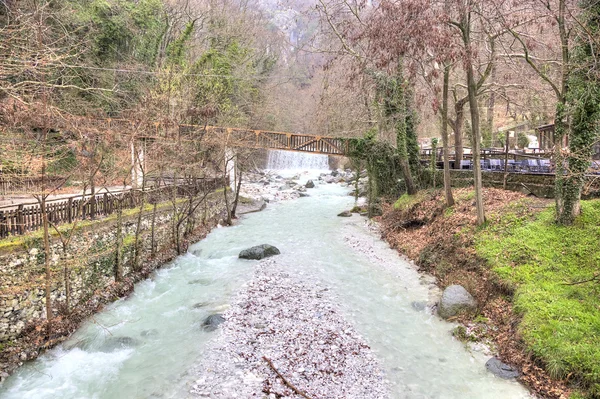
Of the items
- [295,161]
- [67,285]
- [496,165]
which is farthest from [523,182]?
[295,161]

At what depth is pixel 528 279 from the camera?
823cm

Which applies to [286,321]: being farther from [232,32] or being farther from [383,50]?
[232,32]

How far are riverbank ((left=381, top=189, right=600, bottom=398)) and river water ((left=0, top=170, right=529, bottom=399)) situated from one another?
0.66 metres

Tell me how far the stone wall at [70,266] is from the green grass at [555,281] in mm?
10530

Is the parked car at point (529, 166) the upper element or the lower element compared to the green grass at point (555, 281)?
upper

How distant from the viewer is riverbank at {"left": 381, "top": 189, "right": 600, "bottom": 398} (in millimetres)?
6090

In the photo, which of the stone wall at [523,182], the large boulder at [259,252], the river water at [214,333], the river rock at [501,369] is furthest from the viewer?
the large boulder at [259,252]

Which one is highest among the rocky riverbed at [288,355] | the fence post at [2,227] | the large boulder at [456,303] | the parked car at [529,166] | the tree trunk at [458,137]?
the tree trunk at [458,137]

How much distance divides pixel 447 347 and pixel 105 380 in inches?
274

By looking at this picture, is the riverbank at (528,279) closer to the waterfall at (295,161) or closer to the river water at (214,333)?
the river water at (214,333)

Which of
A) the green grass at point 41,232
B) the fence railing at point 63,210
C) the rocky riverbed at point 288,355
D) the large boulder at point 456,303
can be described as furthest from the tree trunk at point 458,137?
the green grass at point 41,232

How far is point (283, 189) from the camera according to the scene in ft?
112

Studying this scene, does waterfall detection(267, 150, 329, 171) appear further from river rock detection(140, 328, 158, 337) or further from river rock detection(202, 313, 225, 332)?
river rock detection(140, 328, 158, 337)

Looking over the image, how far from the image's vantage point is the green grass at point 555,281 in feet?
19.7
